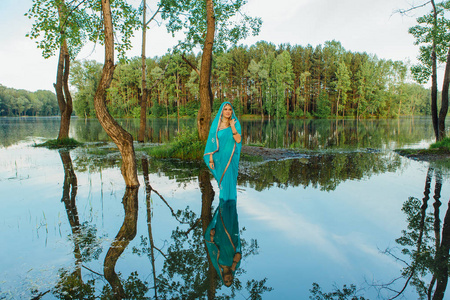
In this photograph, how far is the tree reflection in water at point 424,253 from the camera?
3851mm

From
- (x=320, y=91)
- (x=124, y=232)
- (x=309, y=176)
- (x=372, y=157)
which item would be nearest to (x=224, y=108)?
(x=124, y=232)

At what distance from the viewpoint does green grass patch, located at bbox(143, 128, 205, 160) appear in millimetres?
14195

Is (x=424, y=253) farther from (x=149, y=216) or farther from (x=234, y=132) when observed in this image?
(x=149, y=216)

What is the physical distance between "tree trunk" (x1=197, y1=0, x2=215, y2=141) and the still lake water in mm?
3791

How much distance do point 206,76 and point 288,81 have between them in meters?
56.2

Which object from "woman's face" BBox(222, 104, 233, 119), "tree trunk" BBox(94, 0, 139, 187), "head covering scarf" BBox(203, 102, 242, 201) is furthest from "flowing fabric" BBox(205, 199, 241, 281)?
"tree trunk" BBox(94, 0, 139, 187)

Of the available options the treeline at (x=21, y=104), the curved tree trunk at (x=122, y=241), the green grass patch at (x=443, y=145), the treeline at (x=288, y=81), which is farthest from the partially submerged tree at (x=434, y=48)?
the treeline at (x=21, y=104)

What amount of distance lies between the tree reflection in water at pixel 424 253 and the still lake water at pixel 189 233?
10cm

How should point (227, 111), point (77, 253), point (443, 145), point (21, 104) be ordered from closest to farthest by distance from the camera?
point (77, 253) < point (227, 111) < point (443, 145) < point (21, 104)

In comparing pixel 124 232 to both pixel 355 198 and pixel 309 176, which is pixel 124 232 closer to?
pixel 355 198

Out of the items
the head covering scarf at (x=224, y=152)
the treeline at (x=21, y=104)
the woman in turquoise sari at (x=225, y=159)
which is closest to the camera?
the woman in turquoise sari at (x=225, y=159)

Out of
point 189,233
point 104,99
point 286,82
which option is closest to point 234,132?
point 189,233

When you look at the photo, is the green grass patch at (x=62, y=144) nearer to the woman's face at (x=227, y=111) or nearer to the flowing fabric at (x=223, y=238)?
the woman's face at (x=227, y=111)

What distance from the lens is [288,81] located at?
66875mm
